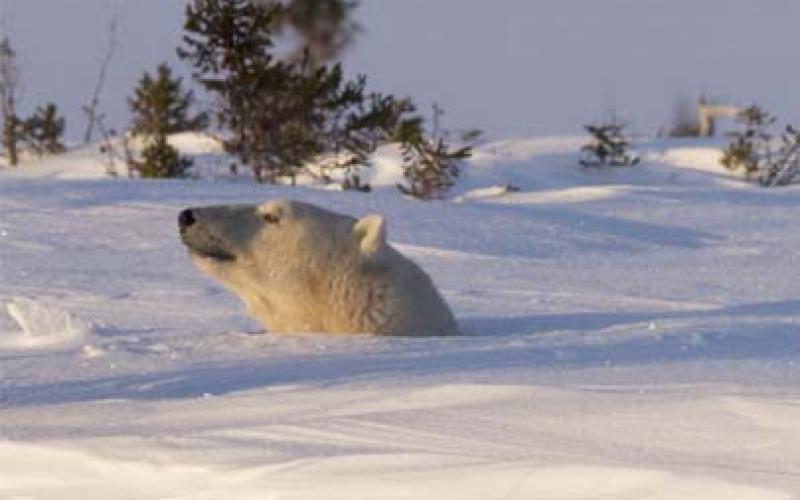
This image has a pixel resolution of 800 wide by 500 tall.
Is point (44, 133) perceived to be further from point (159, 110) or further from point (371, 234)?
point (371, 234)

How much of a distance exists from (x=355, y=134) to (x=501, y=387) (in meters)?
15.1

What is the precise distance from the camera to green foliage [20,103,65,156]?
25.7 metres

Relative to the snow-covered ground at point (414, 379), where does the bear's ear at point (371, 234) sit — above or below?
above

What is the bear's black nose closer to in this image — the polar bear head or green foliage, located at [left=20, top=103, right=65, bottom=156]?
the polar bear head

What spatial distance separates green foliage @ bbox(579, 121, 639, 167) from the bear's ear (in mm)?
17457

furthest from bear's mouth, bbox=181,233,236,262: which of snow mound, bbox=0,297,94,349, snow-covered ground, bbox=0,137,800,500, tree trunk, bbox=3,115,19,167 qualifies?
tree trunk, bbox=3,115,19,167

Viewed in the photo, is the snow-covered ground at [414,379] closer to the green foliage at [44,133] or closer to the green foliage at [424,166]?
the green foliage at [424,166]

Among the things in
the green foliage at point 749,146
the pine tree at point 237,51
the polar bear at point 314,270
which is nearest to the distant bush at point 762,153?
the green foliage at point 749,146

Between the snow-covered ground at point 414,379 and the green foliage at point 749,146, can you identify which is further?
the green foliage at point 749,146

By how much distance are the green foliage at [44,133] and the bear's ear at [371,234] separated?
1973 cm

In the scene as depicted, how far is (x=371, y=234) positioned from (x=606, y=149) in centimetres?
1789

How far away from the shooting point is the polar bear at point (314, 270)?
21.1ft

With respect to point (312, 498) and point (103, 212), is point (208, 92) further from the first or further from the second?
point (312, 498)

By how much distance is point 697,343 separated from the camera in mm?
5863
